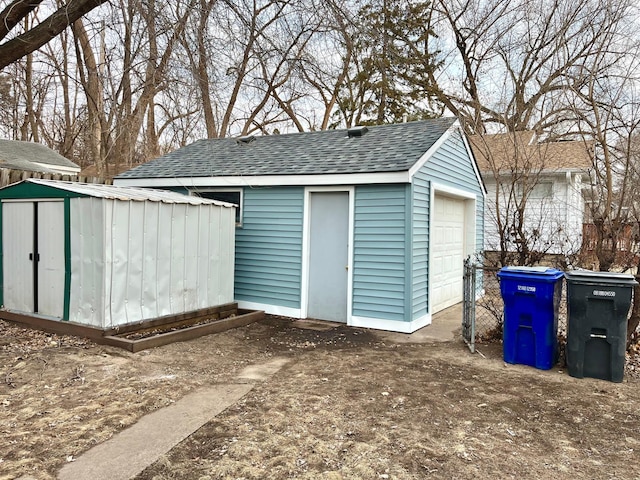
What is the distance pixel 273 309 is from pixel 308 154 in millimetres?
2897

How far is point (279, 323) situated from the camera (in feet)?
25.7

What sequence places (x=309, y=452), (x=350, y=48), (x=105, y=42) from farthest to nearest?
(x=105, y=42) < (x=350, y=48) < (x=309, y=452)

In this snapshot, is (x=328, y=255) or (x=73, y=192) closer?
(x=73, y=192)

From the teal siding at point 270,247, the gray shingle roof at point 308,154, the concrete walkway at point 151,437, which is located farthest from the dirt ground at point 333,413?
the gray shingle roof at point 308,154

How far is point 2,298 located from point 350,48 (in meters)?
6.30

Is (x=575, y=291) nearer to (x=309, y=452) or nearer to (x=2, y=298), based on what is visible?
(x=309, y=452)

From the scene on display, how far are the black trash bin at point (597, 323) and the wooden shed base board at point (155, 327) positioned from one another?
15.3 ft

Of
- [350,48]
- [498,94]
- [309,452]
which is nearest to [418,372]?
[309,452]

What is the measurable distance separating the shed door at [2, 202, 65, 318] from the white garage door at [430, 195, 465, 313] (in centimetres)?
567

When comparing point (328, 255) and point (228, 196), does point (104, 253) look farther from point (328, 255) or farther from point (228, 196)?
point (328, 255)

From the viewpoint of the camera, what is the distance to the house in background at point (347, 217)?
7.36 metres

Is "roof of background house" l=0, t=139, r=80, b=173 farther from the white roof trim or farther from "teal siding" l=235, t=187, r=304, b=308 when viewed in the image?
"teal siding" l=235, t=187, r=304, b=308

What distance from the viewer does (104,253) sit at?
603cm

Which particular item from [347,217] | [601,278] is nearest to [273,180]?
[347,217]
